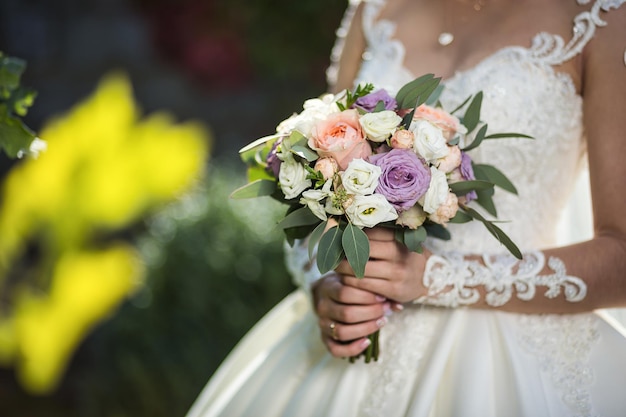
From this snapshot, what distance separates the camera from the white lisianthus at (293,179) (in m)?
1.57

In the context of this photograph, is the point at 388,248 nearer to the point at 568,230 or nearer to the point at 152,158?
the point at 568,230

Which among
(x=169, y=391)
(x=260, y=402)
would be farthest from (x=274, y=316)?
(x=169, y=391)

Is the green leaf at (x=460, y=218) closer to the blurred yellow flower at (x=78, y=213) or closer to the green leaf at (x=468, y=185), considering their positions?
the green leaf at (x=468, y=185)

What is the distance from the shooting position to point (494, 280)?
181 centimetres

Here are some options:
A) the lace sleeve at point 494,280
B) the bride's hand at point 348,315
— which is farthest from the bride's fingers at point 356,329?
the lace sleeve at point 494,280

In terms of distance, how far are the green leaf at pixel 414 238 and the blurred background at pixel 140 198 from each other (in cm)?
243

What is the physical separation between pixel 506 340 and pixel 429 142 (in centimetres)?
61

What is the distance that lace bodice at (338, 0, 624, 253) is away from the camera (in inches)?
75.1

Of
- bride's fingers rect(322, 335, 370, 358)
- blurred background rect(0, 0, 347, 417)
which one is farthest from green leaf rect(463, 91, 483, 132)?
blurred background rect(0, 0, 347, 417)

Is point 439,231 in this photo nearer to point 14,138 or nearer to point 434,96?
point 434,96

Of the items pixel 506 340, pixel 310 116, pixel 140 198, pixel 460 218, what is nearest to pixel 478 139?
pixel 460 218

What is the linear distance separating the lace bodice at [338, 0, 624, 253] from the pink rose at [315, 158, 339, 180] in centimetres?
56

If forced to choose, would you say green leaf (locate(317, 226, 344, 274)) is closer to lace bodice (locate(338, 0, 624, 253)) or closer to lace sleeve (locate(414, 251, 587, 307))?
lace sleeve (locate(414, 251, 587, 307))

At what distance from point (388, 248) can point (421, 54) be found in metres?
0.74
